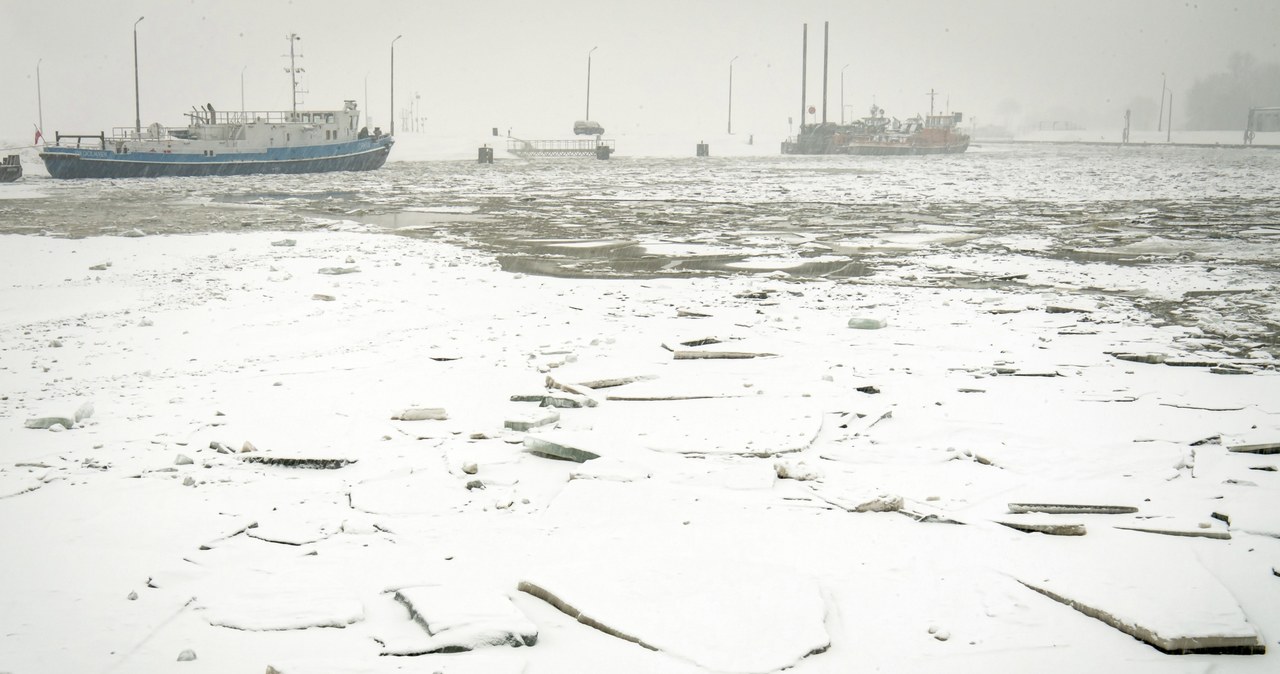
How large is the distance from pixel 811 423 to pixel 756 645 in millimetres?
2445

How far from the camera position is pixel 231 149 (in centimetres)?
3894

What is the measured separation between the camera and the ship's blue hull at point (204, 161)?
115 ft

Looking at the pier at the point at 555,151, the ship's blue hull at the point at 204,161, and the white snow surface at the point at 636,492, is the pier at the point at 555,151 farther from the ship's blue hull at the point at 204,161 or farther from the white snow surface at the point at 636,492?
the white snow surface at the point at 636,492

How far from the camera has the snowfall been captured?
3.21 meters

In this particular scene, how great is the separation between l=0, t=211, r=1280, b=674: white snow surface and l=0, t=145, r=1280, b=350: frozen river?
2585 mm

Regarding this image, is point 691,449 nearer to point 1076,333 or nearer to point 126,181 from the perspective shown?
point 1076,333

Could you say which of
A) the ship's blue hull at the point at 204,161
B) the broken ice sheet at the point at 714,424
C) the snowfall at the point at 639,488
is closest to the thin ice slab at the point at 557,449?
the snowfall at the point at 639,488

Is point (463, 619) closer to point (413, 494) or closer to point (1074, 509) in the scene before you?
point (413, 494)

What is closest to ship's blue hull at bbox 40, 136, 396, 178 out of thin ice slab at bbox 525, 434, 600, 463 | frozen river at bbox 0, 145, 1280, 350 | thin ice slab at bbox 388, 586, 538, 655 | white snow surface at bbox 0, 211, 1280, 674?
frozen river at bbox 0, 145, 1280, 350

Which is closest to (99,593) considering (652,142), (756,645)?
(756,645)

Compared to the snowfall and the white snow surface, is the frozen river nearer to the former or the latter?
the snowfall

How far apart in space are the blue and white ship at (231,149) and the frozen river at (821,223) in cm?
389

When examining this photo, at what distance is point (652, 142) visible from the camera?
3024 inches

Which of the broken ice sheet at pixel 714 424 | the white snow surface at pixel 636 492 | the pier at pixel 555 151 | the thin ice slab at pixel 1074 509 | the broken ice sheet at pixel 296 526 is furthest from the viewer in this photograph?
the pier at pixel 555 151
